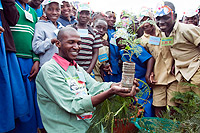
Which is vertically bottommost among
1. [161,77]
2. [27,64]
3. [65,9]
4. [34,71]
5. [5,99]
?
[161,77]

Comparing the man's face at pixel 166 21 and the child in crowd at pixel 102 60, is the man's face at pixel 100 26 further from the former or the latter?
the man's face at pixel 166 21

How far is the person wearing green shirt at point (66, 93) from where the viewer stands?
165cm

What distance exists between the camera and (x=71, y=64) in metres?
2.12

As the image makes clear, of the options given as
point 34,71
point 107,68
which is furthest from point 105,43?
point 34,71

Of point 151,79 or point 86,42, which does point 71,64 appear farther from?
point 151,79

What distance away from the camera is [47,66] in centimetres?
185

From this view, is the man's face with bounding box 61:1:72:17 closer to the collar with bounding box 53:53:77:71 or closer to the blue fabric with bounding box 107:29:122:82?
the blue fabric with bounding box 107:29:122:82

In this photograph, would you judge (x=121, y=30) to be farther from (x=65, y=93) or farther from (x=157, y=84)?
(x=157, y=84)

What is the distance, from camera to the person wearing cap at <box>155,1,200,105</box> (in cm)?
297

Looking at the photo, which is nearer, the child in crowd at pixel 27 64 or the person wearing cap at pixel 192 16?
the child in crowd at pixel 27 64

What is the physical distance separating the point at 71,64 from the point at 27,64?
0.93 metres

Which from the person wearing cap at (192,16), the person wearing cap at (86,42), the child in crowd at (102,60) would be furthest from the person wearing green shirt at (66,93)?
the person wearing cap at (192,16)

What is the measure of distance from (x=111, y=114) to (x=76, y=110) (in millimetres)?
340

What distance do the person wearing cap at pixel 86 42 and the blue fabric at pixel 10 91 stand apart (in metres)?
1.25
